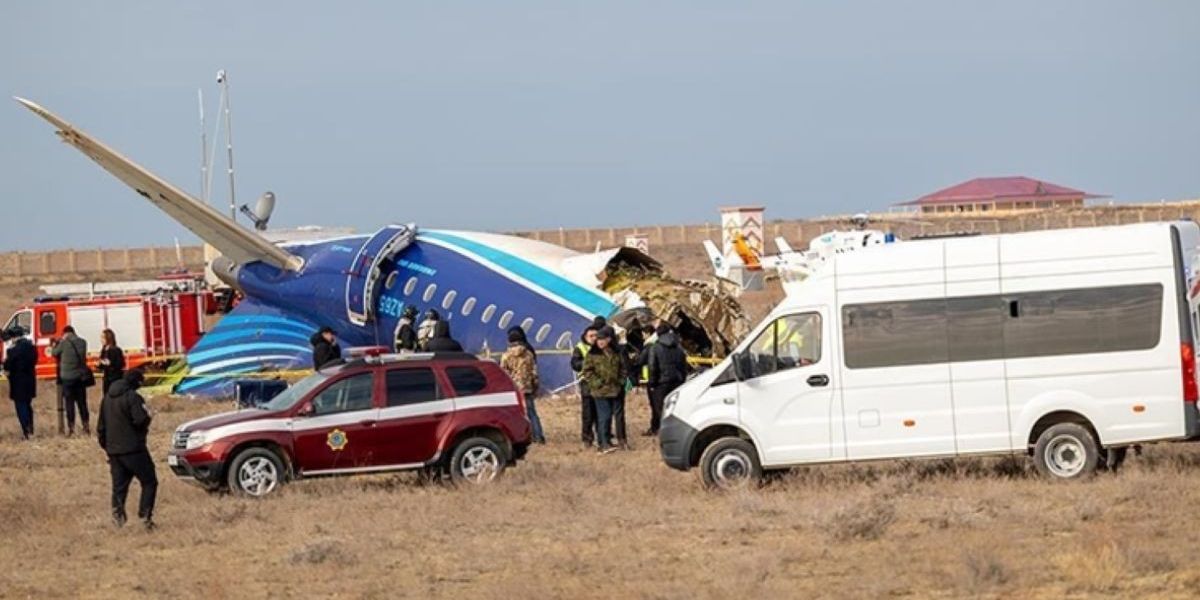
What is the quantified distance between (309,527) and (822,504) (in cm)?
480

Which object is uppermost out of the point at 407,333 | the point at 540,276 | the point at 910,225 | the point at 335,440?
the point at 910,225

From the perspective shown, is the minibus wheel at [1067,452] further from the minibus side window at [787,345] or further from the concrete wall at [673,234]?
the concrete wall at [673,234]

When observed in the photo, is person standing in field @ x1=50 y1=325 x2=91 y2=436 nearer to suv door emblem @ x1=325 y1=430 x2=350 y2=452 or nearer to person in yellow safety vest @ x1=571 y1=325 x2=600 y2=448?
person in yellow safety vest @ x1=571 y1=325 x2=600 y2=448

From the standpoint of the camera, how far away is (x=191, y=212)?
3944cm

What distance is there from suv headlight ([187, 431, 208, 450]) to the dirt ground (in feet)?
2.05

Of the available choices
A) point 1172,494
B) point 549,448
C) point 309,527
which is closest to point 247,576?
point 309,527

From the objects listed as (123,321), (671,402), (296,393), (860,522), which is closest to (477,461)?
(296,393)

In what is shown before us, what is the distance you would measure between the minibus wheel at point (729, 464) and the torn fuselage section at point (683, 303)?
460 inches

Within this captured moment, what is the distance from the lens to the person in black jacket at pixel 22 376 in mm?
31391

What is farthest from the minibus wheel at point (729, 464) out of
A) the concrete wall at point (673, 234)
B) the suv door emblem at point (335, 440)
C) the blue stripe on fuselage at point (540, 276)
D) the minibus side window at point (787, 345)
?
the concrete wall at point (673, 234)

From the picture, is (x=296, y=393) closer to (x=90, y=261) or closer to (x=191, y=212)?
(x=191, y=212)

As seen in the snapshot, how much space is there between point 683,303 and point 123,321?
16775 mm

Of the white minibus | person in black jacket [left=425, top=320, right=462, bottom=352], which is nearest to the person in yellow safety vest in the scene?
person in black jacket [left=425, top=320, right=462, bottom=352]

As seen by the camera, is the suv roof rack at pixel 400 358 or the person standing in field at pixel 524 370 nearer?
the suv roof rack at pixel 400 358
